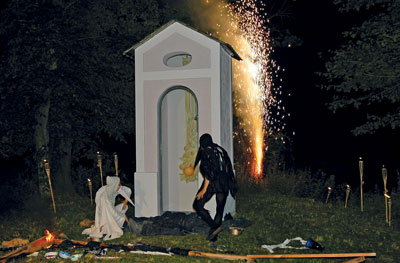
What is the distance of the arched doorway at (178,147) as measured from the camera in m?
12.5

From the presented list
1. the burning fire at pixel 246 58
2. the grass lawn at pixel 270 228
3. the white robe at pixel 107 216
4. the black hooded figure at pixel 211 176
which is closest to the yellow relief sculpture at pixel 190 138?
the grass lawn at pixel 270 228

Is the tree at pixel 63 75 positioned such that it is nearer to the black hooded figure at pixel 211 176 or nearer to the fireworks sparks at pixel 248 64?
the fireworks sparks at pixel 248 64

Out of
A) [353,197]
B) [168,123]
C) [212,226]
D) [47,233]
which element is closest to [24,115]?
[168,123]

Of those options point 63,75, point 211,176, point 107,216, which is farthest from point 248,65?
point 107,216

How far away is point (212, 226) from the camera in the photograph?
31.5ft

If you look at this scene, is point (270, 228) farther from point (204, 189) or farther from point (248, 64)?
point (248, 64)

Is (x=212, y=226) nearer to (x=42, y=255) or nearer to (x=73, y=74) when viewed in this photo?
(x=42, y=255)

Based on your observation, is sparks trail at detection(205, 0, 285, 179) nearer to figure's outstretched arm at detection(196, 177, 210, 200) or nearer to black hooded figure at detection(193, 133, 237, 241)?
black hooded figure at detection(193, 133, 237, 241)

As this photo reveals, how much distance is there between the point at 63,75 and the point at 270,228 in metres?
8.46

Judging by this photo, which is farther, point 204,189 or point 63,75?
point 63,75

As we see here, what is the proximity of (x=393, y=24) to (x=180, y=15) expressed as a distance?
8.03m

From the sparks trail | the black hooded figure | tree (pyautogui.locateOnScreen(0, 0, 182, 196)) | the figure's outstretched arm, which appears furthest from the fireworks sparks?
the figure's outstretched arm

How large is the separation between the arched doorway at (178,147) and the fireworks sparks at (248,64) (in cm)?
755

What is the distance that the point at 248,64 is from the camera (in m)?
20.9
